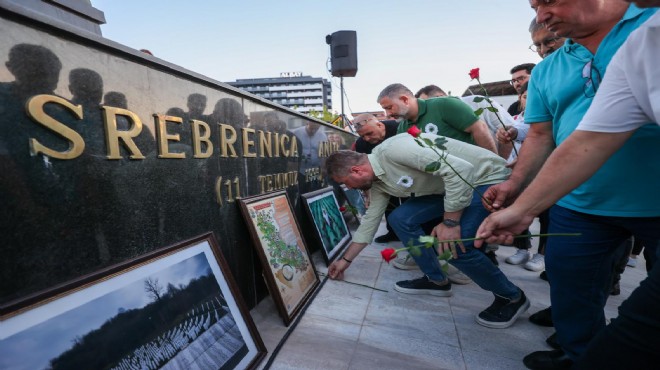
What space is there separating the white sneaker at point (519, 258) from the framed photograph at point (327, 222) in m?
1.68

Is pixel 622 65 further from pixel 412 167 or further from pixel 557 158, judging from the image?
pixel 412 167

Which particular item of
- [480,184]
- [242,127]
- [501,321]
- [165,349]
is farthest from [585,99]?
[165,349]

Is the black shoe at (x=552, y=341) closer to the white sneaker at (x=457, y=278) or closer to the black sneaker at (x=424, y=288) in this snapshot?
the black sneaker at (x=424, y=288)

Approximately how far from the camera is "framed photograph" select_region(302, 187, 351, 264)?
301 centimetres

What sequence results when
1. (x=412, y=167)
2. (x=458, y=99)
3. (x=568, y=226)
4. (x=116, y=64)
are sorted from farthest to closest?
(x=458, y=99) → (x=412, y=167) → (x=568, y=226) → (x=116, y=64)

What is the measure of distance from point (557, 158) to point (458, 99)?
1966 millimetres

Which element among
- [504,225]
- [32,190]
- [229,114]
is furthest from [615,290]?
[32,190]

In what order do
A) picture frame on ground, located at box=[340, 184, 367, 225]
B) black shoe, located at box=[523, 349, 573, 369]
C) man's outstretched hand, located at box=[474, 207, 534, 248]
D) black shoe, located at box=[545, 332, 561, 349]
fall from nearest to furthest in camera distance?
man's outstretched hand, located at box=[474, 207, 534, 248] < black shoe, located at box=[523, 349, 573, 369] < black shoe, located at box=[545, 332, 561, 349] < picture frame on ground, located at box=[340, 184, 367, 225]

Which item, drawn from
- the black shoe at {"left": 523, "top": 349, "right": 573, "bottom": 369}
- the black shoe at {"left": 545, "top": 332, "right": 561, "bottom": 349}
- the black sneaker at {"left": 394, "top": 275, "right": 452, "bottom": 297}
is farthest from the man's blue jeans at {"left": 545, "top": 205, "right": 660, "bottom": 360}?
the black sneaker at {"left": 394, "top": 275, "right": 452, "bottom": 297}

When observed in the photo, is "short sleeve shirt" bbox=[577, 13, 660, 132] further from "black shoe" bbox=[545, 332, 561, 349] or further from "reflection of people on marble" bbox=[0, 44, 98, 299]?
"reflection of people on marble" bbox=[0, 44, 98, 299]

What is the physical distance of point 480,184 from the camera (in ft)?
6.72

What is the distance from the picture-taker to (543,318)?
6.43 ft

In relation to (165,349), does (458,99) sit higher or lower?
higher

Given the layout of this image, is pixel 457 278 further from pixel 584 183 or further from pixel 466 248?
pixel 584 183
